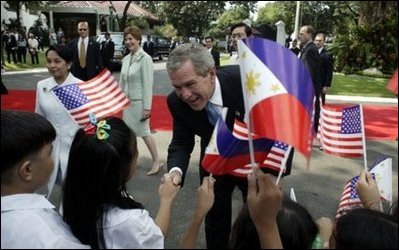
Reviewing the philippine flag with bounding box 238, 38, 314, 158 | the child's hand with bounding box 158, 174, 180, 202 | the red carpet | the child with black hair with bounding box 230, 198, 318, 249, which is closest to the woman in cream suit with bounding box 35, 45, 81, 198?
the child's hand with bounding box 158, 174, 180, 202

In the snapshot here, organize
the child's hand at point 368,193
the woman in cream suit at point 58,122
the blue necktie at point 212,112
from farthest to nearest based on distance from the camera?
the woman in cream suit at point 58,122, the blue necktie at point 212,112, the child's hand at point 368,193

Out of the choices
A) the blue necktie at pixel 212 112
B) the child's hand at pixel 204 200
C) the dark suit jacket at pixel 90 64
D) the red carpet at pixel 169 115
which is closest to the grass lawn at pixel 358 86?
the red carpet at pixel 169 115

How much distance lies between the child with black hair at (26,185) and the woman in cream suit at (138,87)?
3496 millimetres

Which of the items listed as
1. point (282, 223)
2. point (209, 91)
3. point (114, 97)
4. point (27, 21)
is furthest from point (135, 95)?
point (27, 21)

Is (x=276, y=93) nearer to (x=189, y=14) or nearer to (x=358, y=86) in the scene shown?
(x=358, y=86)

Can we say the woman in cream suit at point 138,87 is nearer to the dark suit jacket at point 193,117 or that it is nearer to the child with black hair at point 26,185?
the dark suit jacket at point 193,117

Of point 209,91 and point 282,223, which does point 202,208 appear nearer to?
point 282,223

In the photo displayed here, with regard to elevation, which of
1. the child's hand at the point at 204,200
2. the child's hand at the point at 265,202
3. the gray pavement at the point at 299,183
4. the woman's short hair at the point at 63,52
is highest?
the woman's short hair at the point at 63,52

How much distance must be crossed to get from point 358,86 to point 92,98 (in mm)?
12515

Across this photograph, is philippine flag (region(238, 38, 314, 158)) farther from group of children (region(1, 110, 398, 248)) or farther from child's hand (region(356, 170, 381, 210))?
child's hand (region(356, 170, 381, 210))

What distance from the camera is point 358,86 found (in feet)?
47.4

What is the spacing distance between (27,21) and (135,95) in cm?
3711

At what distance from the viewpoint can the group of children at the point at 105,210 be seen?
55.5 inches

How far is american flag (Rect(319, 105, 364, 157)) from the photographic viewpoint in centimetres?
229
